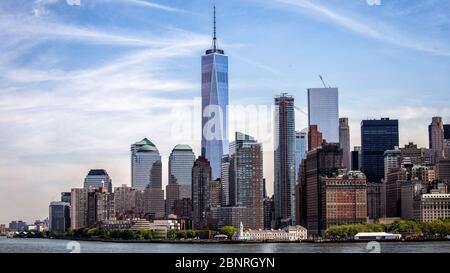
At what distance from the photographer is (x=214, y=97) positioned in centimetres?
343

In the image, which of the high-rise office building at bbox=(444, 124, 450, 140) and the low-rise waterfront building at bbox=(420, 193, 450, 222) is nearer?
the high-rise office building at bbox=(444, 124, 450, 140)

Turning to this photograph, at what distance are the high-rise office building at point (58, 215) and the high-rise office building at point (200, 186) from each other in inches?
29.4

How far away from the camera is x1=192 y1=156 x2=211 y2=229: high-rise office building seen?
547cm

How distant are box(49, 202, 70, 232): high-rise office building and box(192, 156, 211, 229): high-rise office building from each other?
75 cm

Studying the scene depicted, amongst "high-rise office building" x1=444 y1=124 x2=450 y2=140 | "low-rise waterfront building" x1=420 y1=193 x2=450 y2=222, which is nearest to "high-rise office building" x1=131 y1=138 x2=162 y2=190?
"high-rise office building" x1=444 y1=124 x2=450 y2=140

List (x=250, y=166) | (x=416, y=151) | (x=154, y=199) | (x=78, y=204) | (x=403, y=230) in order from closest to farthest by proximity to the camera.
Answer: (x=78, y=204)
(x=416, y=151)
(x=403, y=230)
(x=154, y=199)
(x=250, y=166)

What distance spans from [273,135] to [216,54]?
1.59ft

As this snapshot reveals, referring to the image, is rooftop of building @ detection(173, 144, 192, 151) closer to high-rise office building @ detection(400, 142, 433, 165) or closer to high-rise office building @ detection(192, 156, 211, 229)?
high-rise office building @ detection(192, 156, 211, 229)

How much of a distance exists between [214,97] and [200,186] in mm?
8165

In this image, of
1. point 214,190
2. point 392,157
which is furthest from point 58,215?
point 214,190

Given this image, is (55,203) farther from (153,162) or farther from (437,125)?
(437,125)

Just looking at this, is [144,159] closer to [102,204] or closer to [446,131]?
[446,131]

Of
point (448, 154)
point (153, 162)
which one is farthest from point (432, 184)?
point (153, 162)

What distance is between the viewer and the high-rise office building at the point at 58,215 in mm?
3296
